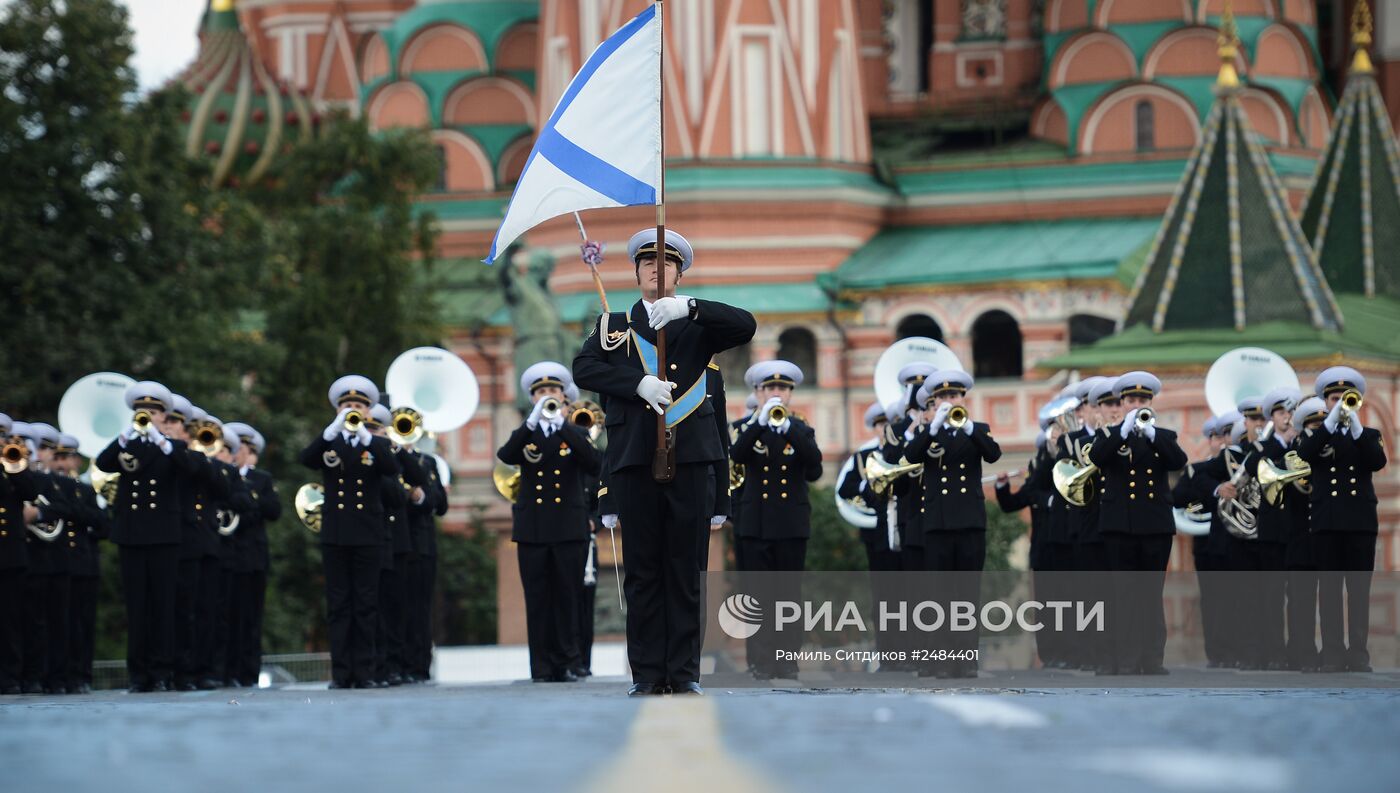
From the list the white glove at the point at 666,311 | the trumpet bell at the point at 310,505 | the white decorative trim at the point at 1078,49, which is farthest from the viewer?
the white decorative trim at the point at 1078,49

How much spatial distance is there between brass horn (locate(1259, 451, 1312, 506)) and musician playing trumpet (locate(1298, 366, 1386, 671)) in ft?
0.76

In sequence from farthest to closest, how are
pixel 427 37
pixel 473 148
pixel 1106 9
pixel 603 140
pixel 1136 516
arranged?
pixel 427 37 → pixel 473 148 → pixel 1106 9 → pixel 1136 516 → pixel 603 140

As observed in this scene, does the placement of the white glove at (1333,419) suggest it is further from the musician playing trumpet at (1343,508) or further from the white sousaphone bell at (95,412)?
the white sousaphone bell at (95,412)

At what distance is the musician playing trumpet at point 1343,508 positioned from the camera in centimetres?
1633

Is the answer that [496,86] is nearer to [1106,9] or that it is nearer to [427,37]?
[427,37]

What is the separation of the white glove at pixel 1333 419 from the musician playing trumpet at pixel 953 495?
77.9 inches

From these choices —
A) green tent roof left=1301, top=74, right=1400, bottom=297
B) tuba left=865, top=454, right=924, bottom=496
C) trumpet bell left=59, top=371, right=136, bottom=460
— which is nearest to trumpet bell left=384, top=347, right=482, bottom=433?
trumpet bell left=59, top=371, right=136, bottom=460

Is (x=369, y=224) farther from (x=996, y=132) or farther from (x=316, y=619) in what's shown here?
(x=996, y=132)

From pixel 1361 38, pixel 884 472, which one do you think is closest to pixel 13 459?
pixel 884 472

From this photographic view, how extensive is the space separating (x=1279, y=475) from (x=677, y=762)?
9.81m

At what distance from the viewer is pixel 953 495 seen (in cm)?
1608

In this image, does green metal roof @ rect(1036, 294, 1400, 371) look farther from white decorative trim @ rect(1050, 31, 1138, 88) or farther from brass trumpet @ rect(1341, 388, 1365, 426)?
brass trumpet @ rect(1341, 388, 1365, 426)

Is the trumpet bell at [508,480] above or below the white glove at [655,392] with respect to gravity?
below

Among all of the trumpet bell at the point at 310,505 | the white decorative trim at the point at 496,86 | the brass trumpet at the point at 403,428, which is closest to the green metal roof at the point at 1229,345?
the white decorative trim at the point at 496,86
